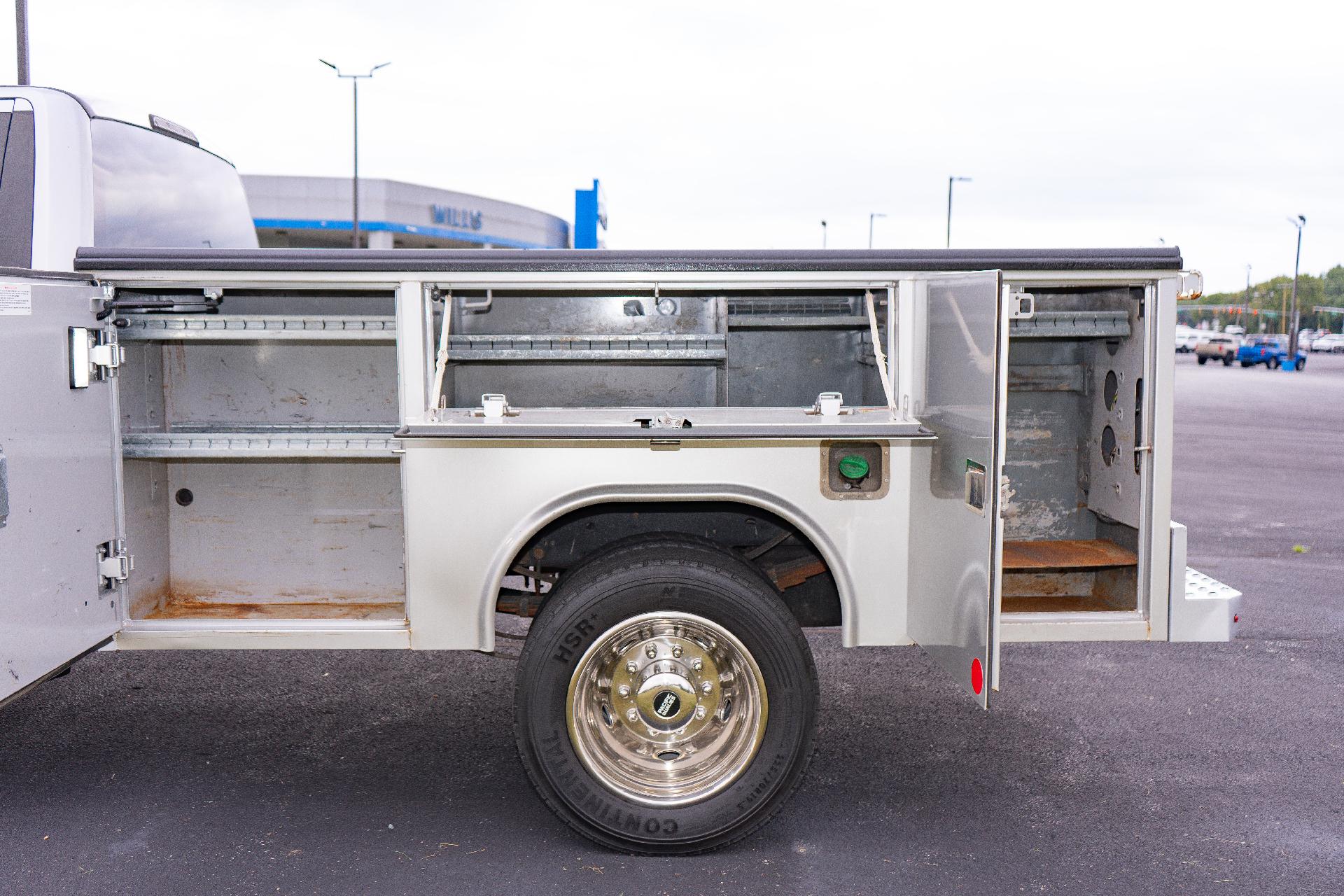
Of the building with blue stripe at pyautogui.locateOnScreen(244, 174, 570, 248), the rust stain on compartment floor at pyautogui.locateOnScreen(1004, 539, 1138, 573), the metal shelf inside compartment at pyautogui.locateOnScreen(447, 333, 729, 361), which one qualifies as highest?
the building with blue stripe at pyautogui.locateOnScreen(244, 174, 570, 248)

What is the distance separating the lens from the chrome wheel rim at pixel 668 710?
3.50 meters

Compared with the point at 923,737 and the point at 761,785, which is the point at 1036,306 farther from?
the point at 761,785

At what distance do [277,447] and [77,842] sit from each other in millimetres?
1448

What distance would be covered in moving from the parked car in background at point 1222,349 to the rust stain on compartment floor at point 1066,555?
182 ft

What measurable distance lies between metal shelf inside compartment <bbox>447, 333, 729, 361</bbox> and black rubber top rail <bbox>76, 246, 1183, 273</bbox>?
2.12ft

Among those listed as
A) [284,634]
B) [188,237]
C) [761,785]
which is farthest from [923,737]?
[188,237]

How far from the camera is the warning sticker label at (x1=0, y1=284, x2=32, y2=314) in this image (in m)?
3.10

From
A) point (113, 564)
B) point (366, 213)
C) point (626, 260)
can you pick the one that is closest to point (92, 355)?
point (113, 564)

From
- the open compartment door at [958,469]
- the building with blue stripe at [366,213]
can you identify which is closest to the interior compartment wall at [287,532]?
the open compartment door at [958,469]

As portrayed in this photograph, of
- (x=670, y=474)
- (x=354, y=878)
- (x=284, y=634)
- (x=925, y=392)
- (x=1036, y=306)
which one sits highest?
(x=1036, y=306)

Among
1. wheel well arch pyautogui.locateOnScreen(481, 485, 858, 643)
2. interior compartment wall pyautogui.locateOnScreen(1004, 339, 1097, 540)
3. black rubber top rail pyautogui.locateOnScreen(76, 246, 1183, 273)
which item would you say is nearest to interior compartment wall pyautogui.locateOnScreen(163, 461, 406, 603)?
wheel well arch pyautogui.locateOnScreen(481, 485, 858, 643)

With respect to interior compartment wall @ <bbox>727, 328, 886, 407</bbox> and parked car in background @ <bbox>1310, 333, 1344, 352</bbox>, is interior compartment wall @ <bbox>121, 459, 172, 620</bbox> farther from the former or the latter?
parked car in background @ <bbox>1310, 333, 1344, 352</bbox>

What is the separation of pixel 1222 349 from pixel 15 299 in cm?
5962

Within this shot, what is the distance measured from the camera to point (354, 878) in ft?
Answer: 11.2
